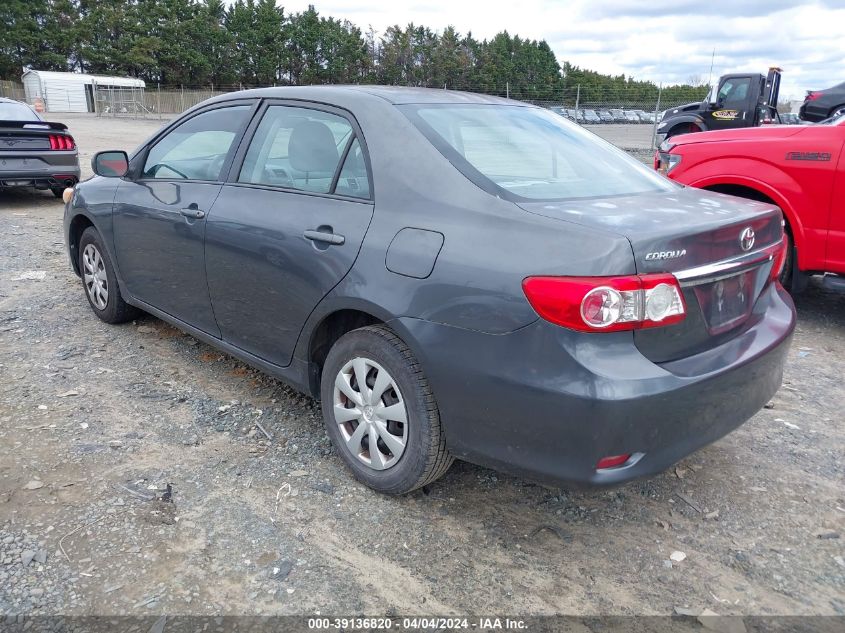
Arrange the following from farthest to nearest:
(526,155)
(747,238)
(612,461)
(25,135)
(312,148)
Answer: (25,135) < (312,148) < (526,155) < (747,238) < (612,461)

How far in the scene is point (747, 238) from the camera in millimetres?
2654

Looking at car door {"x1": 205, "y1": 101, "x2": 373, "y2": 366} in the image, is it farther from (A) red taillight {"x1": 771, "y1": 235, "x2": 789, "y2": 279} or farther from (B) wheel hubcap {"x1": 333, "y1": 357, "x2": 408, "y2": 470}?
(A) red taillight {"x1": 771, "y1": 235, "x2": 789, "y2": 279}

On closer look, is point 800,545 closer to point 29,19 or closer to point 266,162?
point 266,162

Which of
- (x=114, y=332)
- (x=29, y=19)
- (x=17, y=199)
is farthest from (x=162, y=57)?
(x=114, y=332)

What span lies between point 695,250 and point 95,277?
4.13m

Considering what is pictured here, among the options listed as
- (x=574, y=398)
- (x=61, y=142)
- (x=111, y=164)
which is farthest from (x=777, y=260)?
(x=61, y=142)

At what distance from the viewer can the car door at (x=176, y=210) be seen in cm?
369

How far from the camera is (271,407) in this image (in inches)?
150

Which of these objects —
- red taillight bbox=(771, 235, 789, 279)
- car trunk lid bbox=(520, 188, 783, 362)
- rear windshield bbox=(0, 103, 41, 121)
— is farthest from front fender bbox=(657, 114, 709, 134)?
car trunk lid bbox=(520, 188, 783, 362)

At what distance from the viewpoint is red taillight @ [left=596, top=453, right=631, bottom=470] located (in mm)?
2302

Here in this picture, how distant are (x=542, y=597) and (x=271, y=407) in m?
1.92

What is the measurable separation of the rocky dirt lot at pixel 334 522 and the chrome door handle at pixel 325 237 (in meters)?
1.05

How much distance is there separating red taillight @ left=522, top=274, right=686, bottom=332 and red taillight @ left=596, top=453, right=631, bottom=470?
1.40 ft

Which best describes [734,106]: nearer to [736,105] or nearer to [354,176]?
[736,105]
